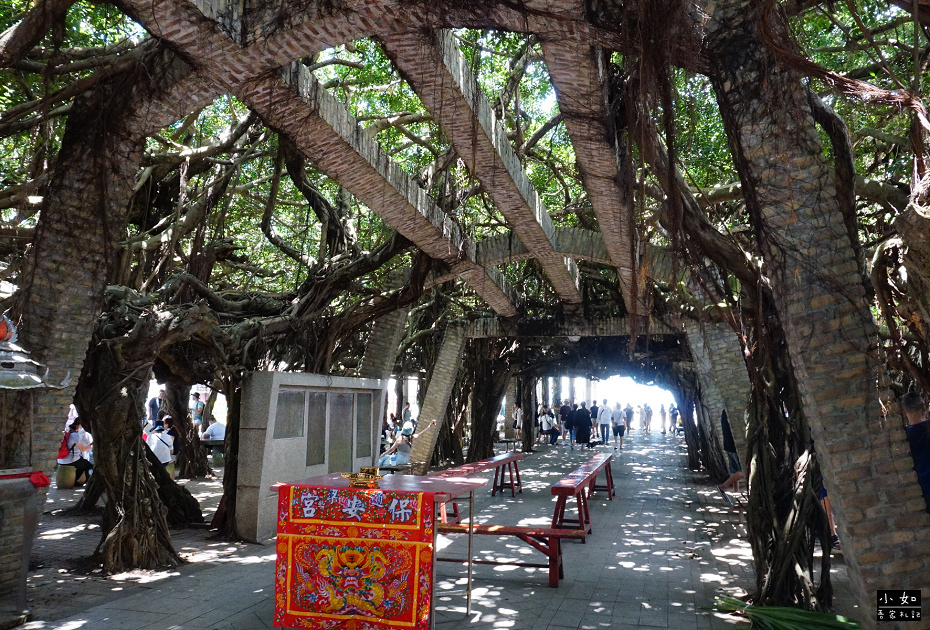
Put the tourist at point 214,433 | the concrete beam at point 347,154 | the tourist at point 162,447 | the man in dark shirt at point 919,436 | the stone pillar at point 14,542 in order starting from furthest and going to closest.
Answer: the tourist at point 214,433 → the tourist at point 162,447 → the concrete beam at point 347,154 → the stone pillar at point 14,542 → the man in dark shirt at point 919,436

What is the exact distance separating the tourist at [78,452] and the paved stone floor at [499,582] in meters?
1.48

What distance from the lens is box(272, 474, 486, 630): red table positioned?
157 inches

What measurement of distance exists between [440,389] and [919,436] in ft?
29.5

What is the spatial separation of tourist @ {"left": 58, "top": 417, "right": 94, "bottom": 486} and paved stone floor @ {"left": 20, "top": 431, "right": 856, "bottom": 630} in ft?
4.84

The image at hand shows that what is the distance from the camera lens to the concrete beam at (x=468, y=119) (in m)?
4.09

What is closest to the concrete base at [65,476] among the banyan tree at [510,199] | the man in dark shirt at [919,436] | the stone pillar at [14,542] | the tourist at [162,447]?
the tourist at [162,447]

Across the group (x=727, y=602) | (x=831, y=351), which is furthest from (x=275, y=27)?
(x=727, y=602)

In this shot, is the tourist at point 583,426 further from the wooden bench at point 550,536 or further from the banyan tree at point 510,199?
the wooden bench at point 550,536

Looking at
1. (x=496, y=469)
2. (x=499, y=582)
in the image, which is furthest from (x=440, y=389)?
(x=499, y=582)

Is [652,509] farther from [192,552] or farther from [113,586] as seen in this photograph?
[113,586]

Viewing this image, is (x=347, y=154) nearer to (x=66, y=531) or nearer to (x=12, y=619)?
(x=12, y=619)

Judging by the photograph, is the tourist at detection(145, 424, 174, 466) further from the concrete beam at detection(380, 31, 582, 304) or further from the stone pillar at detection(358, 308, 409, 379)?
the concrete beam at detection(380, 31, 582, 304)

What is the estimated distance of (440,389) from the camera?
12609 millimetres

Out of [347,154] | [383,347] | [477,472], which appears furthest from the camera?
[383,347]
